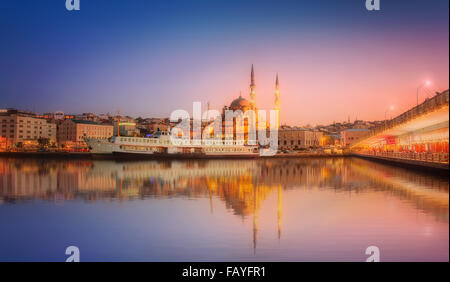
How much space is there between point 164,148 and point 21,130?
124 feet

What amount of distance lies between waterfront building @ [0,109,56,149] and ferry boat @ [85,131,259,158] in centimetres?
3172

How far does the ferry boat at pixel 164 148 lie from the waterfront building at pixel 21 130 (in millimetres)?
31723

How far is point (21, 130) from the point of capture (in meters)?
80.2

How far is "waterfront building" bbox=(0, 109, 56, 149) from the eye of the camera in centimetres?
7888

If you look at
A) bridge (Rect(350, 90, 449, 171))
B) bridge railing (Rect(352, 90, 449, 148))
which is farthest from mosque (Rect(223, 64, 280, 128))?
bridge railing (Rect(352, 90, 449, 148))

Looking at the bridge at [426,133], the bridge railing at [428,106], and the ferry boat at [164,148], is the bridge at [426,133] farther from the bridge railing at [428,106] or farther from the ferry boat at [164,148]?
the ferry boat at [164,148]

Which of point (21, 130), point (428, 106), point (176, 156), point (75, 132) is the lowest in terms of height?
point (176, 156)

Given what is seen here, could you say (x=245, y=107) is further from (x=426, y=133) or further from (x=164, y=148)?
(x=426, y=133)

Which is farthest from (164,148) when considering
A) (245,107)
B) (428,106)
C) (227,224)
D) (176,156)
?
(227,224)

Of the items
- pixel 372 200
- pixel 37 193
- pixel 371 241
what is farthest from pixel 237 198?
pixel 37 193

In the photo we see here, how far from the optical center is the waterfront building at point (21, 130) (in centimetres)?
7888

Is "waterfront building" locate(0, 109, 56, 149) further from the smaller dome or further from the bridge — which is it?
the bridge
